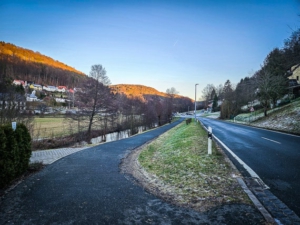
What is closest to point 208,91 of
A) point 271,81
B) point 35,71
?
point 271,81

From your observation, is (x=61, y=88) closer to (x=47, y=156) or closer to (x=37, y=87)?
(x=37, y=87)

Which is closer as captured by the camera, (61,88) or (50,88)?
(50,88)

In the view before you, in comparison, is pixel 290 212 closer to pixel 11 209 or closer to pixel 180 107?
pixel 11 209

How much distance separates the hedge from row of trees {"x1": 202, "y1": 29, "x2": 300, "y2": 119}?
18.0m

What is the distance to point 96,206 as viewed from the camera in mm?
3861

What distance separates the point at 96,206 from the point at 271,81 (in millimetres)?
35569

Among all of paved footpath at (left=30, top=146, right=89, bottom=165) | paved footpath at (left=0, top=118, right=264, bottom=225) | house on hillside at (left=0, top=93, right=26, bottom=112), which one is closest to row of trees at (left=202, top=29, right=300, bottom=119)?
paved footpath at (left=0, top=118, right=264, bottom=225)

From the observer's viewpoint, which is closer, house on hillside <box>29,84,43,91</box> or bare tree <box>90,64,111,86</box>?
bare tree <box>90,64,111,86</box>

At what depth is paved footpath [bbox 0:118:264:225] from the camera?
10.8 ft

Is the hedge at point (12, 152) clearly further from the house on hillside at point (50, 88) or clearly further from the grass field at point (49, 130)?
the house on hillside at point (50, 88)

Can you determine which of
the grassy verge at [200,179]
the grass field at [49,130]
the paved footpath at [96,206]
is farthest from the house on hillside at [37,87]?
the grassy verge at [200,179]

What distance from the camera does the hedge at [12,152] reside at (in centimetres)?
507

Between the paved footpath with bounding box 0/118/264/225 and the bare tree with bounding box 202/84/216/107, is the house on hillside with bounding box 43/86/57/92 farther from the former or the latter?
the paved footpath with bounding box 0/118/264/225

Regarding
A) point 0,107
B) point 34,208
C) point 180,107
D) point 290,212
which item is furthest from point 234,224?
point 180,107
